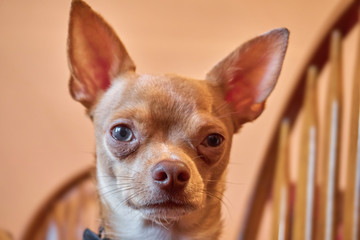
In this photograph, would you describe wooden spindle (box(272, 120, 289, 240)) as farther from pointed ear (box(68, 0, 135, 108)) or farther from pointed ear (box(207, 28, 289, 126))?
pointed ear (box(68, 0, 135, 108))

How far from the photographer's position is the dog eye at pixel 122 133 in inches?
38.4

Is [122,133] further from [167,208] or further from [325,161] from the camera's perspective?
[325,161]

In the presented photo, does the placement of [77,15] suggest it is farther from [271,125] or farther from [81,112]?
[271,125]

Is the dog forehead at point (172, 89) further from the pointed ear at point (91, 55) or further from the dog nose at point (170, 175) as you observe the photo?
the dog nose at point (170, 175)

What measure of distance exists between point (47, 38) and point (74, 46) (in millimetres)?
70

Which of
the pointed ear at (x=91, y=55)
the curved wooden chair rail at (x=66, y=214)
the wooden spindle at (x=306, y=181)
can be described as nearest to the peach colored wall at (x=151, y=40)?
the pointed ear at (x=91, y=55)

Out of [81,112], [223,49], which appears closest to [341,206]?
[223,49]

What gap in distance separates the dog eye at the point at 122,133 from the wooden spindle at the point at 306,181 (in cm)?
56

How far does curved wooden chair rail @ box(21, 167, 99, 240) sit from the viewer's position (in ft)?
6.61

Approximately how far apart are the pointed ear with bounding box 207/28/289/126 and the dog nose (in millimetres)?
262

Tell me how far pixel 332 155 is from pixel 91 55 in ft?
2.36

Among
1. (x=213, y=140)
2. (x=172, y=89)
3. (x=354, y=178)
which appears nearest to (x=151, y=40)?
(x=172, y=89)

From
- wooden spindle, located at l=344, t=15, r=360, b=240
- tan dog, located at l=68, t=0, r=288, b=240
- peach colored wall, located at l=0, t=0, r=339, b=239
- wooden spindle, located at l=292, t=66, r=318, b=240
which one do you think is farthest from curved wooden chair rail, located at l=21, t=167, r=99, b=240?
wooden spindle, located at l=344, t=15, r=360, b=240

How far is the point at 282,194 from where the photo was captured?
1.32 m
